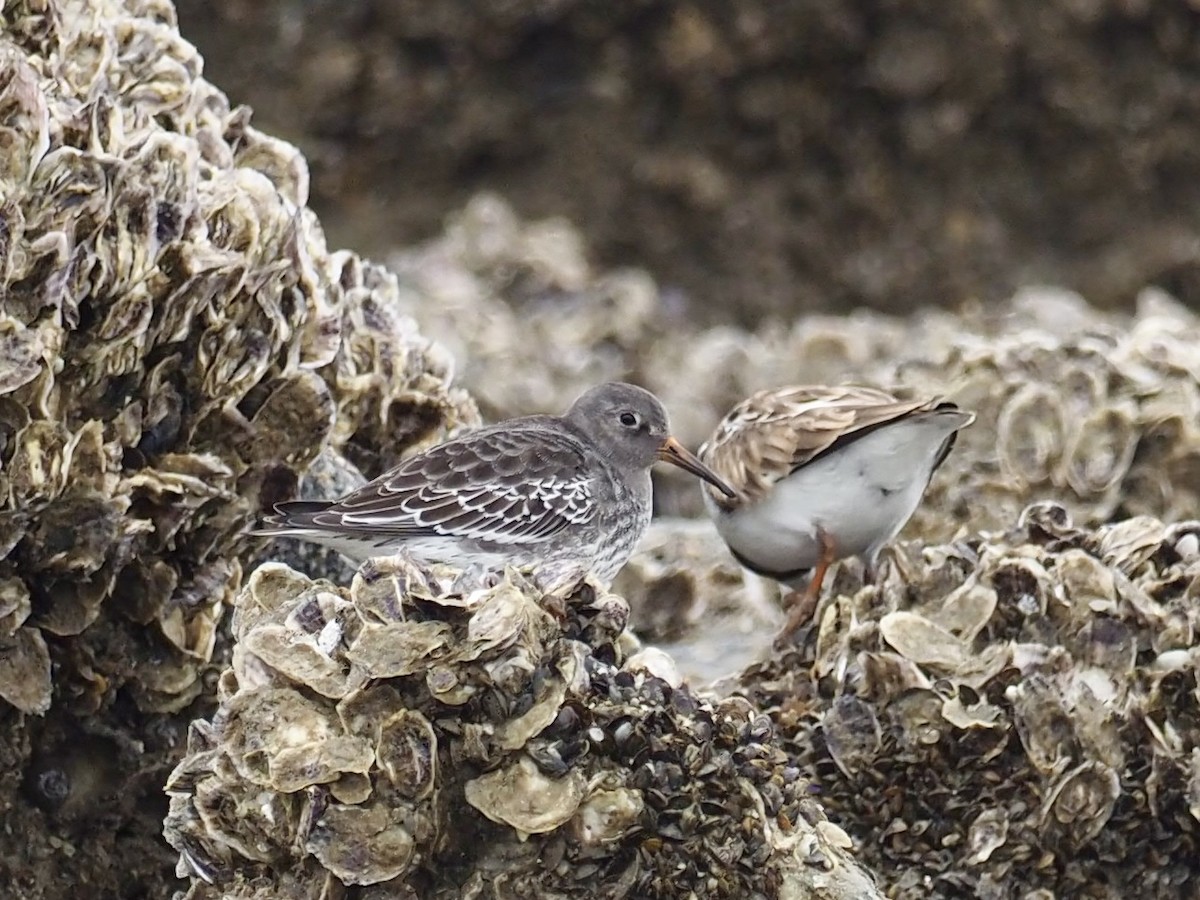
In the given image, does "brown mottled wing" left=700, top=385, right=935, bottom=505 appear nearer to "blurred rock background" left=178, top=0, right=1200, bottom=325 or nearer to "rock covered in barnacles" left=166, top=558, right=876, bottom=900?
"rock covered in barnacles" left=166, top=558, right=876, bottom=900

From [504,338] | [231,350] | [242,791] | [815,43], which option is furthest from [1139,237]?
[242,791]

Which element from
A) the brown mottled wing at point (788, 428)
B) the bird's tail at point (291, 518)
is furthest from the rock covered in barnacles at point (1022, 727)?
the bird's tail at point (291, 518)

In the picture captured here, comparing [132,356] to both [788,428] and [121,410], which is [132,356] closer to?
[121,410]

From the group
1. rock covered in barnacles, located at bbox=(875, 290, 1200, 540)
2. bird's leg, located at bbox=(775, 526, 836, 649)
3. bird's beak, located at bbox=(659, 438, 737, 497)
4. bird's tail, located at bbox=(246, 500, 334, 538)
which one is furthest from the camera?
rock covered in barnacles, located at bbox=(875, 290, 1200, 540)

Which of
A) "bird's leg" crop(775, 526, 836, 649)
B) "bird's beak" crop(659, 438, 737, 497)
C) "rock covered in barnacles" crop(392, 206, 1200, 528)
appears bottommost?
"rock covered in barnacles" crop(392, 206, 1200, 528)

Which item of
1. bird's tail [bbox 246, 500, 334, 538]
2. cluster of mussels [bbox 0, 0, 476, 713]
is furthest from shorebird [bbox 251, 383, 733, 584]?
cluster of mussels [bbox 0, 0, 476, 713]

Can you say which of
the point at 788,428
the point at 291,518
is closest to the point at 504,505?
the point at 291,518

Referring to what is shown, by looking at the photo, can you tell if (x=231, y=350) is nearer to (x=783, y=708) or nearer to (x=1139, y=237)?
(x=783, y=708)
